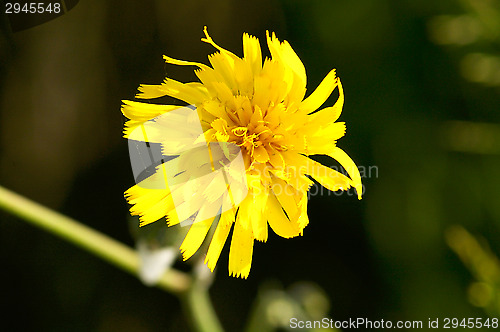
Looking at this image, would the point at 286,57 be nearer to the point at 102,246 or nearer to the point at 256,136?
the point at 256,136

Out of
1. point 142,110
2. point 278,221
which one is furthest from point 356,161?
point 142,110

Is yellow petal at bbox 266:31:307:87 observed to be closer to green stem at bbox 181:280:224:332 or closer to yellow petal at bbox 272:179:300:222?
yellow petal at bbox 272:179:300:222

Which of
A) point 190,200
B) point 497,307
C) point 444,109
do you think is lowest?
point 497,307

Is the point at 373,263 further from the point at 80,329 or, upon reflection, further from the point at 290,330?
the point at 80,329

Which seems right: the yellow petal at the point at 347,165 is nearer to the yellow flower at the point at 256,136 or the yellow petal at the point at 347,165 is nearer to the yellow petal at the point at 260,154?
the yellow flower at the point at 256,136

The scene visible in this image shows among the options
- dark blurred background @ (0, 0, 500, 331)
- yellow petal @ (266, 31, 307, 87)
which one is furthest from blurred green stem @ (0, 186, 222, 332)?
yellow petal @ (266, 31, 307, 87)

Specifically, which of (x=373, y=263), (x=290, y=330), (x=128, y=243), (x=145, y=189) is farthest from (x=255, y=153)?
(x=373, y=263)

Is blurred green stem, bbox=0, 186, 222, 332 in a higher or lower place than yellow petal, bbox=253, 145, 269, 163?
lower
